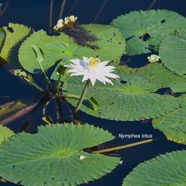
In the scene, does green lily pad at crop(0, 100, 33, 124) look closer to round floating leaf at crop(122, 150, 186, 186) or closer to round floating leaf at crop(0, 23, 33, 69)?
round floating leaf at crop(0, 23, 33, 69)

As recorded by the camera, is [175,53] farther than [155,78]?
Yes

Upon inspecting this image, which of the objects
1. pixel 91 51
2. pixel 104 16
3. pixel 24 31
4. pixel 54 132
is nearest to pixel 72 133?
pixel 54 132

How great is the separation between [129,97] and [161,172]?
534 millimetres

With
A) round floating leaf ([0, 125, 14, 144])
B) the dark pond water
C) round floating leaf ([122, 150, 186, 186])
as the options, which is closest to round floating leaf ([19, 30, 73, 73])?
the dark pond water

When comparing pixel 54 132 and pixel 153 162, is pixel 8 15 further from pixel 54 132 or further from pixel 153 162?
pixel 153 162

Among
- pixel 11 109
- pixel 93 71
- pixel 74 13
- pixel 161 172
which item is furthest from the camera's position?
pixel 74 13

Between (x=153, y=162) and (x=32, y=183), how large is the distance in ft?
1.74

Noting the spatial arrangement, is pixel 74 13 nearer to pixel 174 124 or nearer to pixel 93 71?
pixel 93 71

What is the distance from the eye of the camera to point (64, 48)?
294cm

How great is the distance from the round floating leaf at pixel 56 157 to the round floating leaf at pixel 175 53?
63cm

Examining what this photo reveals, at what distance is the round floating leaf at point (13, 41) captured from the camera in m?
2.99

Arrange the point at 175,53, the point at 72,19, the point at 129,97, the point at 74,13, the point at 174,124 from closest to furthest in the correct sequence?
the point at 174,124 < the point at 129,97 < the point at 175,53 < the point at 72,19 < the point at 74,13

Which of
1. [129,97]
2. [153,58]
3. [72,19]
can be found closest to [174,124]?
[129,97]

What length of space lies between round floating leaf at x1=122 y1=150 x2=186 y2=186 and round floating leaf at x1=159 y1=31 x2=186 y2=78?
2.09 feet
